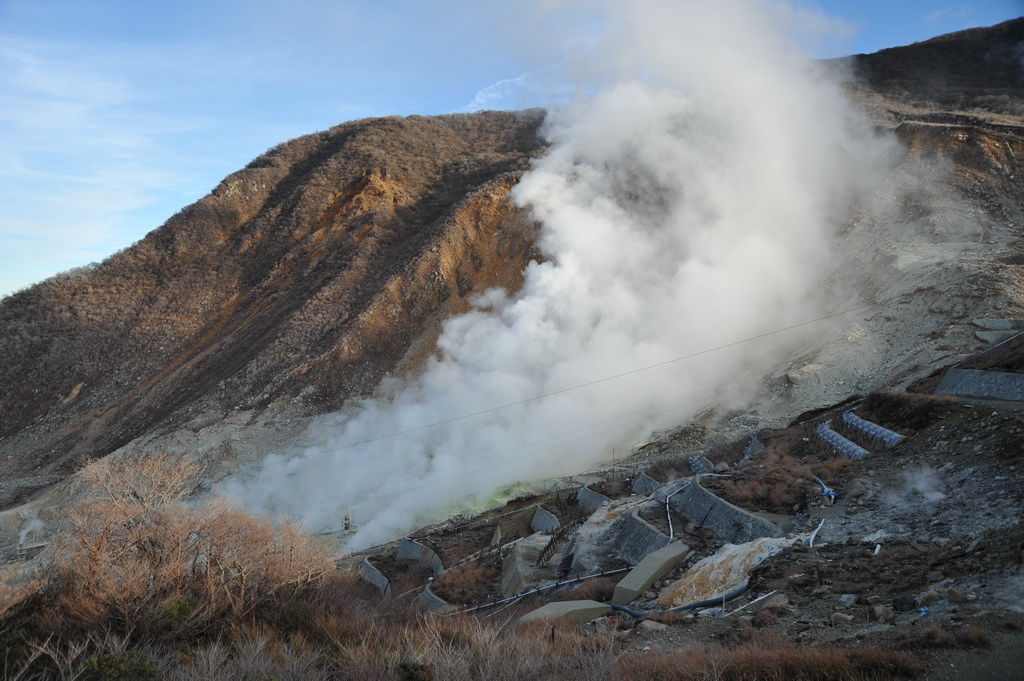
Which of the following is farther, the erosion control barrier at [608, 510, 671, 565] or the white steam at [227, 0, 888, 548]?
the white steam at [227, 0, 888, 548]

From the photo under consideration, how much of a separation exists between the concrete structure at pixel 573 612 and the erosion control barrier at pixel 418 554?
7.31 meters

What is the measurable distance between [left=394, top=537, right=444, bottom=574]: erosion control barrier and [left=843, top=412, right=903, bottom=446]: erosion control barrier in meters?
11.7

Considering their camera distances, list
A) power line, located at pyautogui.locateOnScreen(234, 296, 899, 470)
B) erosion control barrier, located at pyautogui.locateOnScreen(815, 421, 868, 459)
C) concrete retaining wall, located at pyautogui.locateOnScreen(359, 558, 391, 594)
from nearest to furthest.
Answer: erosion control barrier, located at pyautogui.locateOnScreen(815, 421, 868, 459) → concrete retaining wall, located at pyautogui.locateOnScreen(359, 558, 391, 594) → power line, located at pyautogui.locateOnScreen(234, 296, 899, 470)

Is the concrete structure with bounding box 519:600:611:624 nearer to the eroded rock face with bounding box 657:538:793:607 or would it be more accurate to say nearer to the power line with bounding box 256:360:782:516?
the eroded rock face with bounding box 657:538:793:607

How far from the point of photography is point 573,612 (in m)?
10.3

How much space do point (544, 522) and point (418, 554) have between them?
157 inches

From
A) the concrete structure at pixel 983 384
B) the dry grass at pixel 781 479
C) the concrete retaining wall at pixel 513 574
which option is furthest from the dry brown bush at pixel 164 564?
the concrete structure at pixel 983 384

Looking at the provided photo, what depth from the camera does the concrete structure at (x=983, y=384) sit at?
45.1 feet

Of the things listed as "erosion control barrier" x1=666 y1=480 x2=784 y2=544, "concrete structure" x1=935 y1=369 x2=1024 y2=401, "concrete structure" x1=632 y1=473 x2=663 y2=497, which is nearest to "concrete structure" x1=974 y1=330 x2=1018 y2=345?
"concrete structure" x1=935 y1=369 x2=1024 y2=401

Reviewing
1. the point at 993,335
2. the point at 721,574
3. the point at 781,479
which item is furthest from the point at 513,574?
the point at 993,335

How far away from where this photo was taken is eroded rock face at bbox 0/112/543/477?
3562 cm

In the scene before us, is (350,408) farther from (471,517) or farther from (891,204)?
(891,204)

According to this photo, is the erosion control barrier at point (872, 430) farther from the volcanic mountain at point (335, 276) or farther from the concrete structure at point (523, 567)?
the concrete structure at point (523, 567)

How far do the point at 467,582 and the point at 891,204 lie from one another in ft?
99.3
